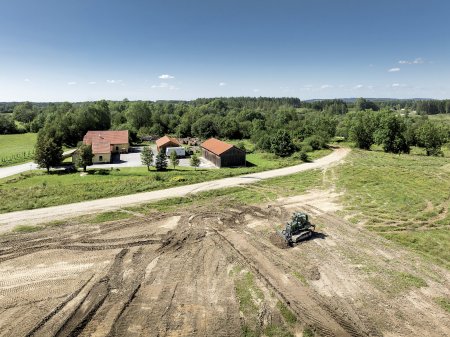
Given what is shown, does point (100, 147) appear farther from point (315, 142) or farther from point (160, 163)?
point (315, 142)

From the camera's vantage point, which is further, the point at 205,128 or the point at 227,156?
the point at 205,128

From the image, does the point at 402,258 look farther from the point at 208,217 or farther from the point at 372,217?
the point at 208,217

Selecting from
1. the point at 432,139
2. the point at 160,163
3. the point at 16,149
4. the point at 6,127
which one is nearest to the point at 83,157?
the point at 160,163

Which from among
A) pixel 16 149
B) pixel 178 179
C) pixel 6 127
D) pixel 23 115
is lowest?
pixel 178 179

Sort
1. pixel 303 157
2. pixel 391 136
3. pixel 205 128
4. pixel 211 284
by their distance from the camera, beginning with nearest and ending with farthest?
1. pixel 211 284
2. pixel 303 157
3. pixel 391 136
4. pixel 205 128

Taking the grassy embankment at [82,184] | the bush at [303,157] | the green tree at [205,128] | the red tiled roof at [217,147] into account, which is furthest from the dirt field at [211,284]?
the green tree at [205,128]

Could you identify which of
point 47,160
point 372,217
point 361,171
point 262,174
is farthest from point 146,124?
point 372,217
